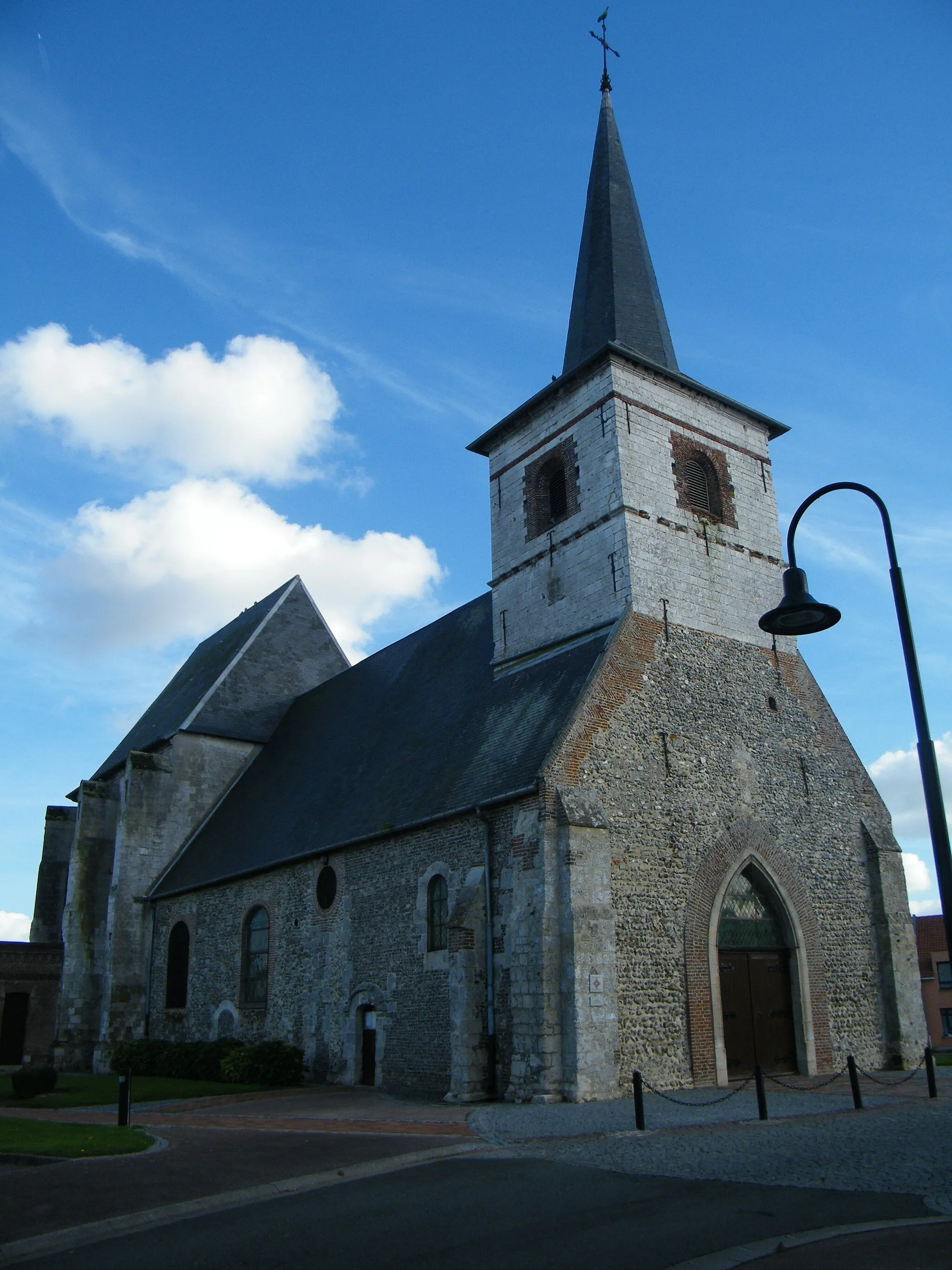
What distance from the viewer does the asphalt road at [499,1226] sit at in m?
6.00

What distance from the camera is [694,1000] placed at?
15.5 m

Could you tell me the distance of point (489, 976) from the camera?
14852 millimetres

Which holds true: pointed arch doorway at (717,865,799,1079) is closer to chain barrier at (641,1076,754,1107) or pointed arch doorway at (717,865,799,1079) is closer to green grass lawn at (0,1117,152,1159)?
chain barrier at (641,1076,754,1107)

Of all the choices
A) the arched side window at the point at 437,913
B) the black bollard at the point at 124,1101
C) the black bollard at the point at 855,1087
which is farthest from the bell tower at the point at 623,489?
the black bollard at the point at 124,1101

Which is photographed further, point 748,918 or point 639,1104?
Answer: point 748,918

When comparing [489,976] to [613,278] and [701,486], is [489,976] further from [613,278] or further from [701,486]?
[613,278]

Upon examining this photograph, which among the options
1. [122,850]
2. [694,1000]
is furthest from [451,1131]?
[122,850]

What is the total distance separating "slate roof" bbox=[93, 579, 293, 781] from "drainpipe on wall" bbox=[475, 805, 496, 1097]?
1409cm

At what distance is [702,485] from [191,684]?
18.3 meters

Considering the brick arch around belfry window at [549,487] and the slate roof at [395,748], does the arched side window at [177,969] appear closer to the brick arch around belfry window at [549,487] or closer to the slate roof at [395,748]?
the slate roof at [395,748]

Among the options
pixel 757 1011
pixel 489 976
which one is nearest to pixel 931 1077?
pixel 757 1011

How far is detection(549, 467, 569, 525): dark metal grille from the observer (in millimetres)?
20438

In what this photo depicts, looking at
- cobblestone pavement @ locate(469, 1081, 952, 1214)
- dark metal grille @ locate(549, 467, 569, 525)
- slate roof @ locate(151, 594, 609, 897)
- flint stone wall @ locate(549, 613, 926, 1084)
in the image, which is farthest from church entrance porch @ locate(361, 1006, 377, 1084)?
dark metal grille @ locate(549, 467, 569, 525)

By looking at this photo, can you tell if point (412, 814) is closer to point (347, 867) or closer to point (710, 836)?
point (347, 867)
